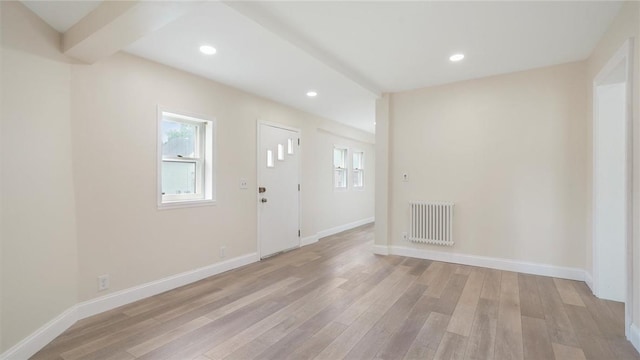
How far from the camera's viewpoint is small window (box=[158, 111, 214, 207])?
328 centimetres

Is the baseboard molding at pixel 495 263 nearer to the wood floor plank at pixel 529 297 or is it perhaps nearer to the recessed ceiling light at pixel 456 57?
the wood floor plank at pixel 529 297

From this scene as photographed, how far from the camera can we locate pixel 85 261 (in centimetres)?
253

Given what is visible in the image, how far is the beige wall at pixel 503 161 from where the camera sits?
3.41m

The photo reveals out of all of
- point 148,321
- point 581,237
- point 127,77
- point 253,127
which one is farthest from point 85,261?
point 581,237

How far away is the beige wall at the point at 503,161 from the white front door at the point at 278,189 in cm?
168

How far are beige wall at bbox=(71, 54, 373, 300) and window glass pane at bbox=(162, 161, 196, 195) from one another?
0.86 feet

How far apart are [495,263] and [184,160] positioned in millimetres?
4187

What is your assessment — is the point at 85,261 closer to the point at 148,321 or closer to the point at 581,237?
the point at 148,321

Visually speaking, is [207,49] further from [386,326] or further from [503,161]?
[503,161]

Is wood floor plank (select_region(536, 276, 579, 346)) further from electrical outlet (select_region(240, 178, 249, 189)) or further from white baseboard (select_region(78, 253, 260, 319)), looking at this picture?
electrical outlet (select_region(240, 178, 249, 189))

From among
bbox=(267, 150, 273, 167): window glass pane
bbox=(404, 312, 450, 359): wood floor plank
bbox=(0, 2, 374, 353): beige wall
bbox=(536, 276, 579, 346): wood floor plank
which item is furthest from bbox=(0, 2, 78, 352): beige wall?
bbox=(536, 276, 579, 346): wood floor plank

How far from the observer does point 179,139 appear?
3469 millimetres

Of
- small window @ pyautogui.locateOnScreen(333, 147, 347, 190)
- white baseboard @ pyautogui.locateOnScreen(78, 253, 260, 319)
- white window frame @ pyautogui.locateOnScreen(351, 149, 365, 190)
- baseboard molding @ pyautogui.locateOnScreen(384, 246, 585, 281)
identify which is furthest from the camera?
white window frame @ pyautogui.locateOnScreen(351, 149, 365, 190)

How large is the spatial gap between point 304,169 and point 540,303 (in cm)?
376
